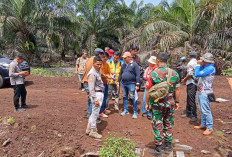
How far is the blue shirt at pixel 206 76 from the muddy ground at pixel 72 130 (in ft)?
3.24

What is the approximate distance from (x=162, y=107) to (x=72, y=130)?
211 centimetres

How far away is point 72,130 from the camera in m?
4.43

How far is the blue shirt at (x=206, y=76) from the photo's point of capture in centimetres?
405

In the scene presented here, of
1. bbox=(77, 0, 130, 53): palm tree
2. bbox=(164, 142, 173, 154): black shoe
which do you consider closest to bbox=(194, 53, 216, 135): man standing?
bbox=(164, 142, 173, 154): black shoe

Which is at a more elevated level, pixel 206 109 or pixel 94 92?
pixel 94 92

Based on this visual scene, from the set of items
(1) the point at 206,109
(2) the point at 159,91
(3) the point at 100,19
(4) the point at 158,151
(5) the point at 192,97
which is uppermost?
(3) the point at 100,19

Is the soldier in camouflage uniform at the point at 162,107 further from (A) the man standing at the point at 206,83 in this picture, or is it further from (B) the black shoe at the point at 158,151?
(A) the man standing at the point at 206,83

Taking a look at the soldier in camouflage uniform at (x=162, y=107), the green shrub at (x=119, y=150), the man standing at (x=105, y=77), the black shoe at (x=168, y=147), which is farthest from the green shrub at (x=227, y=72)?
the green shrub at (x=119, y=150)

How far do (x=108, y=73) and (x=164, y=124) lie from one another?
7.27 ft

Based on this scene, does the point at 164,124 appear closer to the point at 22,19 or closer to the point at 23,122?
the point at 23,122

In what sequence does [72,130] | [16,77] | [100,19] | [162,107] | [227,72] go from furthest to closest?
[100,19], [227,72], [16,77], [72,130], [162,107]

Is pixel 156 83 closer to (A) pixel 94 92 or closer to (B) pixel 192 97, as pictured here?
(A) pixel 94 92

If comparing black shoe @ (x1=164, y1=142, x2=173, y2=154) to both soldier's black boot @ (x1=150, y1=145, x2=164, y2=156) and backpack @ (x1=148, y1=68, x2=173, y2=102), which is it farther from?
backpack @ (x1=148, y1=68, x2=173, y2=102)

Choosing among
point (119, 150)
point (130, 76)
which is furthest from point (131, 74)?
point (119, 150)
